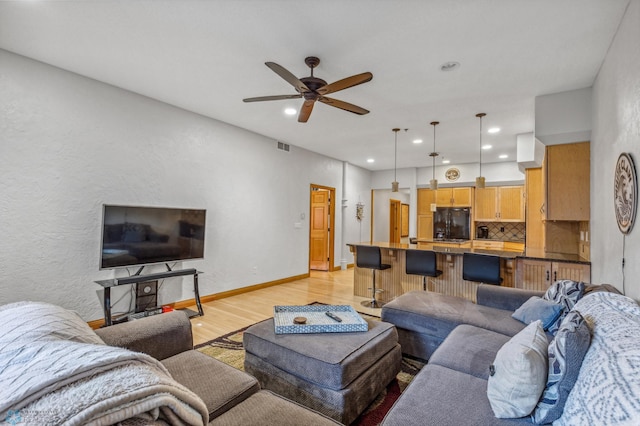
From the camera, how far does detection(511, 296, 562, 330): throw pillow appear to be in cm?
221

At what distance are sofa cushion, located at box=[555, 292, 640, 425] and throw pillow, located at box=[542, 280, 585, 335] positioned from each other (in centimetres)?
80

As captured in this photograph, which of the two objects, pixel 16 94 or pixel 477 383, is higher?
pixel 16 94

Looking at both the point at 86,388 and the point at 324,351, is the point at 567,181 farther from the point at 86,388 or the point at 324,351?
the point at 86,388

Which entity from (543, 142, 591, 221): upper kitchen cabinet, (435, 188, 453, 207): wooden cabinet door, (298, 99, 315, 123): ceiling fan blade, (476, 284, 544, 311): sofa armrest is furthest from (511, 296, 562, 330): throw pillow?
(435, 188, 453, 207): wooden cabinet door

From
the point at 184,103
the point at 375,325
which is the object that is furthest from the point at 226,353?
the point at 184,103

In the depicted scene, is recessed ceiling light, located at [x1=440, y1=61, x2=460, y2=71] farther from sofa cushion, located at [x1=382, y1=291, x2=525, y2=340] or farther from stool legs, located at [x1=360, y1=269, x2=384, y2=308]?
stool legs, located at [x1=360, y1=269, x2=384, y2=308]

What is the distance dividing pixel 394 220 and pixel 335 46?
8.34 metres

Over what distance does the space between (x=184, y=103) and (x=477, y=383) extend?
4.31m

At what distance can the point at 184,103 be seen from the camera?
4039mm

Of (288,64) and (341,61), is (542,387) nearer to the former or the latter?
(341,61)

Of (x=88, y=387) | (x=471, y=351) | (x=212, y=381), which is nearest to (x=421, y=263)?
(x=471, y=351)

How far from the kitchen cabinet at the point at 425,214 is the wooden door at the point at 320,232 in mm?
2587

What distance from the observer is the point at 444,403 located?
4.62ft

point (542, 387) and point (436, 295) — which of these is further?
point (436, 295)
